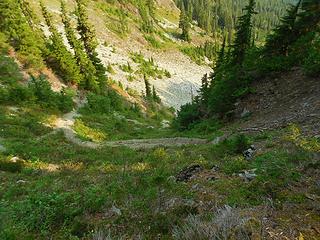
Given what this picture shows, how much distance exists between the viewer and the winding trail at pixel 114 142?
28062 mm

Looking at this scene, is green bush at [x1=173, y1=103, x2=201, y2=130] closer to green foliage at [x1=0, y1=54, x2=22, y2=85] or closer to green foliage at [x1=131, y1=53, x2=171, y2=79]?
green foliage at [x1=0, y1=54, x2=22, y2=85]

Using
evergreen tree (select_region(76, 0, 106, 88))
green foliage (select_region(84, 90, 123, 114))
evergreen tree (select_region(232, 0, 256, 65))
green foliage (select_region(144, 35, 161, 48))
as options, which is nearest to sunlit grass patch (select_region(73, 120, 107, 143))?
green foliage (select_region(84, 90, 123, 114))

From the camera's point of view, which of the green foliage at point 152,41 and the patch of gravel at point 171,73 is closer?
the patch of gravel at point 171,73

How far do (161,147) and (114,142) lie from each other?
777 centimetres

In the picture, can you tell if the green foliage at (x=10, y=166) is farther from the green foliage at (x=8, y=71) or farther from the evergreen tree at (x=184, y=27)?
the evergreen tree at (x=184, y=27)

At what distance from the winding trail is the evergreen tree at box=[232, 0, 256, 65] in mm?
13134

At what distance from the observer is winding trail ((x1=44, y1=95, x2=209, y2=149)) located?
28.1 metres

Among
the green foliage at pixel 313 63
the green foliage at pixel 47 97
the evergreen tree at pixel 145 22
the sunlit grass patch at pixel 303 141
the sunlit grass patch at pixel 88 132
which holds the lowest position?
the sunlit grass patch at pixel 88 132

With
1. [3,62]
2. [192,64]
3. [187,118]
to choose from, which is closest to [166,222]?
[187,118]

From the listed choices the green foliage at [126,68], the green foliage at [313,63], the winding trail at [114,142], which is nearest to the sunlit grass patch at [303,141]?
the winding trail at [114,142]

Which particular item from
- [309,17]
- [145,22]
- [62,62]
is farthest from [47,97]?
[145,22]

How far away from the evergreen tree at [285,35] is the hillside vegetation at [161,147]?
12cm

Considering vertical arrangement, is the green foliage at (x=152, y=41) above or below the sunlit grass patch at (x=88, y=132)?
above

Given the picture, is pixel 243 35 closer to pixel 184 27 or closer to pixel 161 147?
pixel 161 147
